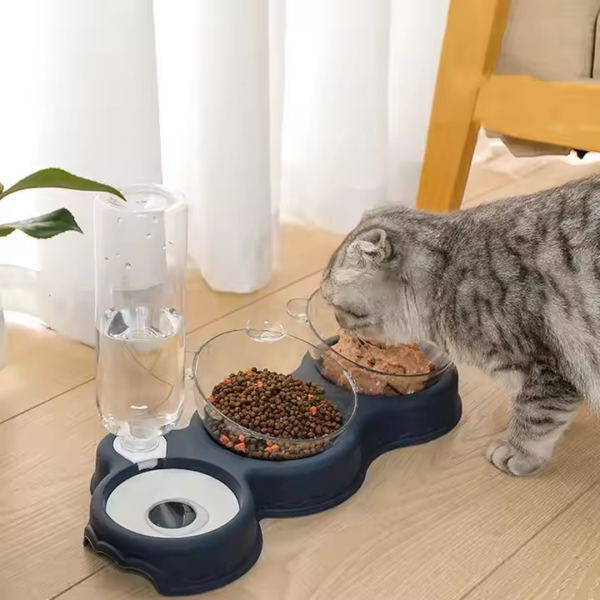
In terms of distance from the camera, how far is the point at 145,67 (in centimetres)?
137

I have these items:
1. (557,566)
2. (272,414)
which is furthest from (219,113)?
(557,566)

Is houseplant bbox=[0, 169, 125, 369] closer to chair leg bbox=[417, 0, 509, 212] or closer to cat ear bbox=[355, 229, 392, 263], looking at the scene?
cat ear bbox=[355, 229, 392, 263]

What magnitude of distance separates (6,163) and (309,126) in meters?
0.67

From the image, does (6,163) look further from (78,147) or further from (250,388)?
(250,388)

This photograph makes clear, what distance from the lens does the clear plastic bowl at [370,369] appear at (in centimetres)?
140

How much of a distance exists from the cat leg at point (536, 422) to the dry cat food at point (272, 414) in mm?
255

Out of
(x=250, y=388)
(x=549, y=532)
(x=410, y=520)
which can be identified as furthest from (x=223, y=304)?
(x=549, y=532)

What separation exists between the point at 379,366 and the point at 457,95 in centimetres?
59

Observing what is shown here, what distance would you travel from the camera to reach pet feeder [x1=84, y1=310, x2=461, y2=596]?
3.56 ft

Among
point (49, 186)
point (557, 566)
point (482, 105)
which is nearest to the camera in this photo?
point (49, 186)

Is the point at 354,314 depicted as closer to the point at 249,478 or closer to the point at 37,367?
the point at 249,478

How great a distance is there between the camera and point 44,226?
932 mm

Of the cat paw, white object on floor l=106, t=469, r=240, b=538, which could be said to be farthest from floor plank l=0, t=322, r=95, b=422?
the cat paw

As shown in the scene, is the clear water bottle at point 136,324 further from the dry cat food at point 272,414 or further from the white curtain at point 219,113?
the white curtain at point 219,113
